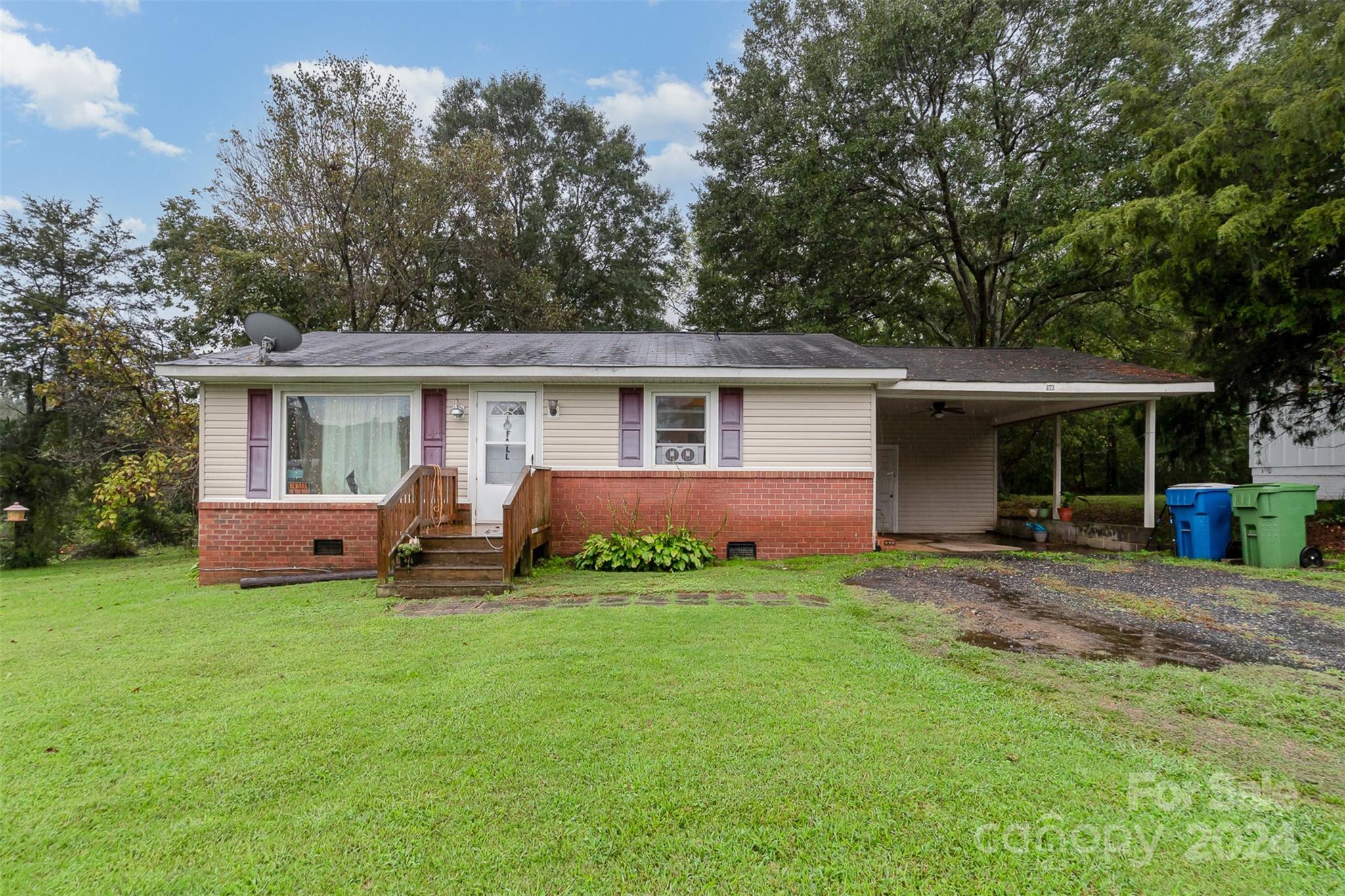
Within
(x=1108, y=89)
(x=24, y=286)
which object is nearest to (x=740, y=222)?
(x=1108, y=89)

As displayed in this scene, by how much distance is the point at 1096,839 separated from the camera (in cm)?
213

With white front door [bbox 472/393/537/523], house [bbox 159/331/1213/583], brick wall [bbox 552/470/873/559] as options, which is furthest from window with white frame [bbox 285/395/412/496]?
brick wall [bbox 552/470/873/559]

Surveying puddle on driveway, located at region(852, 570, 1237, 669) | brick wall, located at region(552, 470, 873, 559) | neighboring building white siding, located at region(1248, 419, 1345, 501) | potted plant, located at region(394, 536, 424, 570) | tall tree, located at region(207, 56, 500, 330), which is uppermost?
tall tree, located at region(207, 56, 500, 330)

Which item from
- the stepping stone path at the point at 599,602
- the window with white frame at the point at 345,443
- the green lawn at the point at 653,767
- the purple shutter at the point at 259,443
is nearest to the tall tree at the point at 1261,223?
the green lawn at the point at 653,767

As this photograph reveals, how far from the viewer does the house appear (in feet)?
26.5

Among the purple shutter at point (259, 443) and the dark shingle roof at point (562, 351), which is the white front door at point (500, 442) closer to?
the dark shingle roof at point (562, 351)

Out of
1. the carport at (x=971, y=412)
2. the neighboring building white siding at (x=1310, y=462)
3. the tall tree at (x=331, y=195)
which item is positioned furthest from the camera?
the neighboring building white siding at (x=1310, y=462)

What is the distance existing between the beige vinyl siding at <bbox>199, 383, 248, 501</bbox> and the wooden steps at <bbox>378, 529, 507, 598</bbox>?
329 cm

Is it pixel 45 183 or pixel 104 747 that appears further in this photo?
pixel 45 183

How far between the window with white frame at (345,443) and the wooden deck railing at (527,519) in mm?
1982

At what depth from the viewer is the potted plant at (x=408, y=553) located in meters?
6.62

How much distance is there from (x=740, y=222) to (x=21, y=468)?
1844cm

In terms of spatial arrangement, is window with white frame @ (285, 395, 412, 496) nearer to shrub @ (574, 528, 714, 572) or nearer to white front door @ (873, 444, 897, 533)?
shrub @ (574, 528, 714, 572)

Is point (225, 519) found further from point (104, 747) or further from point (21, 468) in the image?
point (21, 468)
